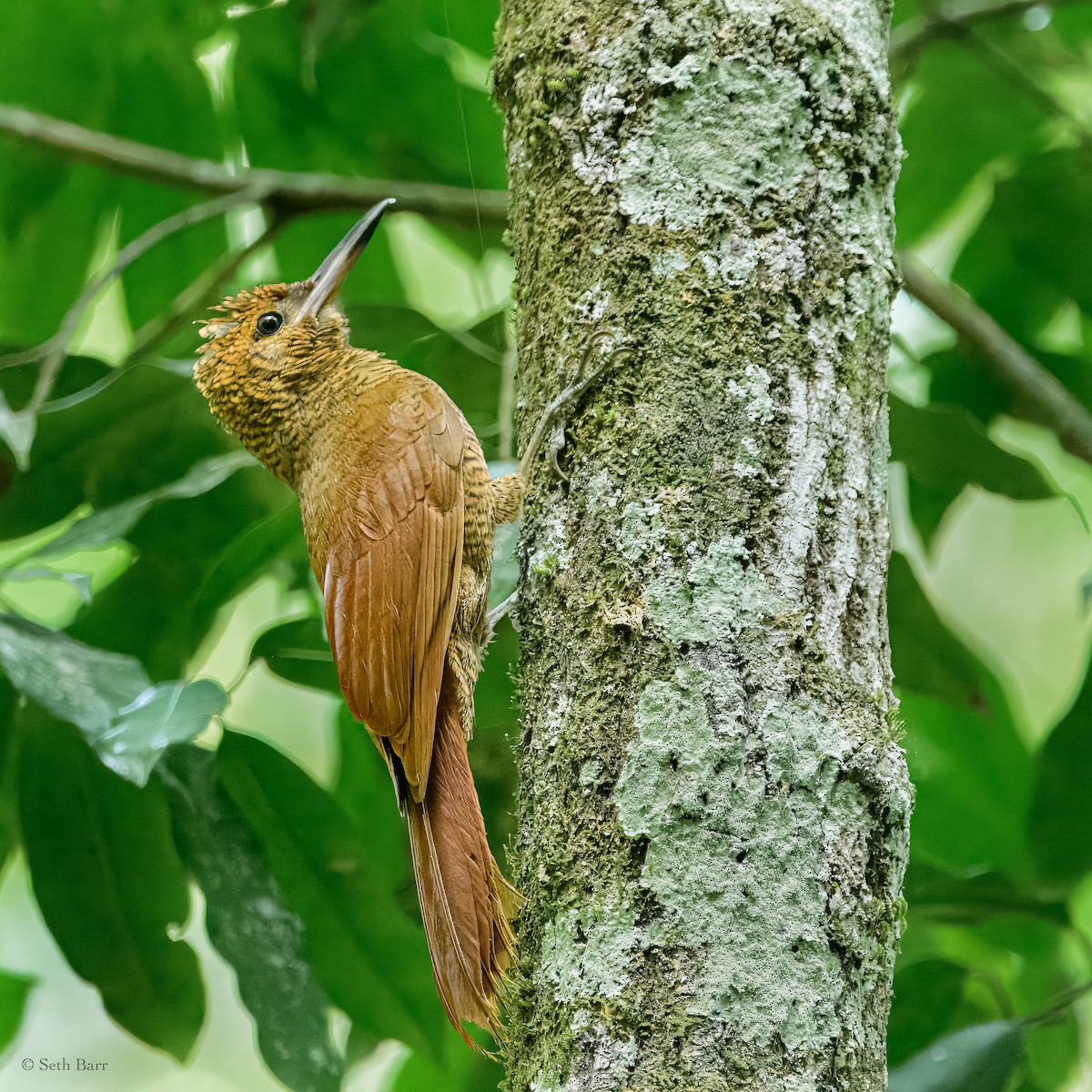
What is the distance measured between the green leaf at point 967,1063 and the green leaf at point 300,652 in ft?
4.02

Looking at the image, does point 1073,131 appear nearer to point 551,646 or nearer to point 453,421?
point 453,421

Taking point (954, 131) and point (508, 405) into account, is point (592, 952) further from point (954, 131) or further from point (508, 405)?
point (954, 131)

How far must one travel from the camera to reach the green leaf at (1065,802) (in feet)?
7.43

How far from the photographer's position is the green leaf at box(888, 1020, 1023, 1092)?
82.2 inches

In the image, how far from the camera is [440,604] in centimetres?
205

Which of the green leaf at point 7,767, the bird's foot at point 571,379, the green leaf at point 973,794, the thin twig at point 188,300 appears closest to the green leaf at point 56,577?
the green leaf at point 7,767

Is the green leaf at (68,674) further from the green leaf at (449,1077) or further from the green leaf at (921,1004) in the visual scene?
the green leaf at (921,1004)

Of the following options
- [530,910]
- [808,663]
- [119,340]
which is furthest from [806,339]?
[119,340]

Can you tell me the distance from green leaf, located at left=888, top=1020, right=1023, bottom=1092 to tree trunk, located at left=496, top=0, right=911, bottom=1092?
0.84 meters

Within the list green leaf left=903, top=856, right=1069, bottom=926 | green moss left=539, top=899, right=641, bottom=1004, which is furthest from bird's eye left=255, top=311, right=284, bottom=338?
green leaf left=903, top=856, right=1069, bottom=926

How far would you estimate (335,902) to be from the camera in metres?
2.13

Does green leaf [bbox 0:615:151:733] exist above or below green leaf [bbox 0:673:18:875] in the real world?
above

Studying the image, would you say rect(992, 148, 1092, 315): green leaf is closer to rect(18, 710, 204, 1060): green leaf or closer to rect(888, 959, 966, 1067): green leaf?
rect(888, 959, 966, 1067): green leaf

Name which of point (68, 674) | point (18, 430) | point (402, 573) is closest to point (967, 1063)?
point (402, 573)
